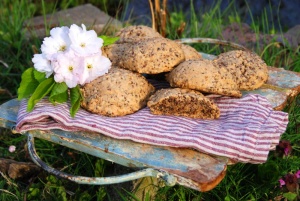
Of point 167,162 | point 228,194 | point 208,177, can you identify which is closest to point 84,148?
point 167,162

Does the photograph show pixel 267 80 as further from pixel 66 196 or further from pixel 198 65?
pixel 66 196

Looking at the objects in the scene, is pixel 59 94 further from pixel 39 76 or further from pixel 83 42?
pixel 83 42

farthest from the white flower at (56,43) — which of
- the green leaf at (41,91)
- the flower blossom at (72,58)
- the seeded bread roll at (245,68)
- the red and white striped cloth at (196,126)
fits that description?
the seeded bread roll at (245,68)

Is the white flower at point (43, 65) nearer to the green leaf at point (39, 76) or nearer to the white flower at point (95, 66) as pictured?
the green leaf at point (39, 76)

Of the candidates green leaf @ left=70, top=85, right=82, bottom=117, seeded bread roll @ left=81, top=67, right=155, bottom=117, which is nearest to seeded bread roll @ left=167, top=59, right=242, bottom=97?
seeded bread roll @ left=81, top=67, right=155, bottom=117

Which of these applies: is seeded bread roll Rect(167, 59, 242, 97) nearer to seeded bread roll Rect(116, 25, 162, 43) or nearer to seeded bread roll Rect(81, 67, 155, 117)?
seeded bread roll Rect(81, 67, 155, 117)

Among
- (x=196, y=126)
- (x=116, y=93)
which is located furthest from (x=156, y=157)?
(x=116, y=93)
